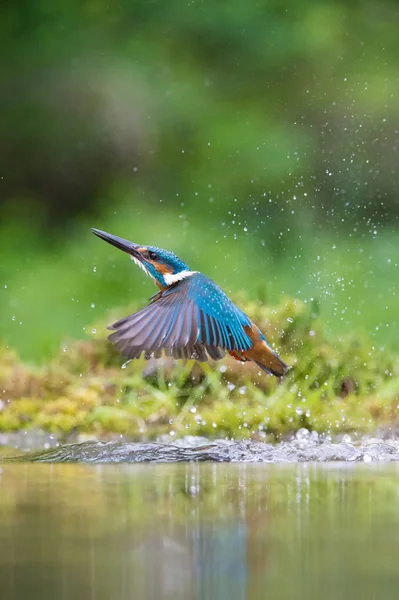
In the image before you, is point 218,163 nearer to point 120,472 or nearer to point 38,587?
point 120,472

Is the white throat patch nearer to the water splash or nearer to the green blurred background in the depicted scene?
the water splash

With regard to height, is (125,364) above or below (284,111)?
below

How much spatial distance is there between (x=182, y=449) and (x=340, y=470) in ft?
2.17

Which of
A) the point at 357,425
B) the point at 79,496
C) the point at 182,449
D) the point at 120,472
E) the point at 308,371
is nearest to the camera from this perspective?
the point at 79,496

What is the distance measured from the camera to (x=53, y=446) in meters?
4.36

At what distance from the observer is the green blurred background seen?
7457 millimetres

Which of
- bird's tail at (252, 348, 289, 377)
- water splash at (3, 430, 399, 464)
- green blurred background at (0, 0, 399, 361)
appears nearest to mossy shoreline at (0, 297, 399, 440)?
water splash at (3, 430, 399, 464)

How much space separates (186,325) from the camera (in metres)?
3.56

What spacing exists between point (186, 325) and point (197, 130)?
4.55m

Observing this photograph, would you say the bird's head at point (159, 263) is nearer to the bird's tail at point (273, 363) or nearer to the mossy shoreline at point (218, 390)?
the bird's tail at point (273, 363)

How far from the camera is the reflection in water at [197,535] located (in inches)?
73.4

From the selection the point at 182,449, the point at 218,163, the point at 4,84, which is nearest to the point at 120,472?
the point at 182,449

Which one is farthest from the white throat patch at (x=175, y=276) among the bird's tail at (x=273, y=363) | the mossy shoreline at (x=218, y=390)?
the mossy shoreline at (x=218, y=390)

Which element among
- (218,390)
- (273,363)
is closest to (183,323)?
(273,363)
